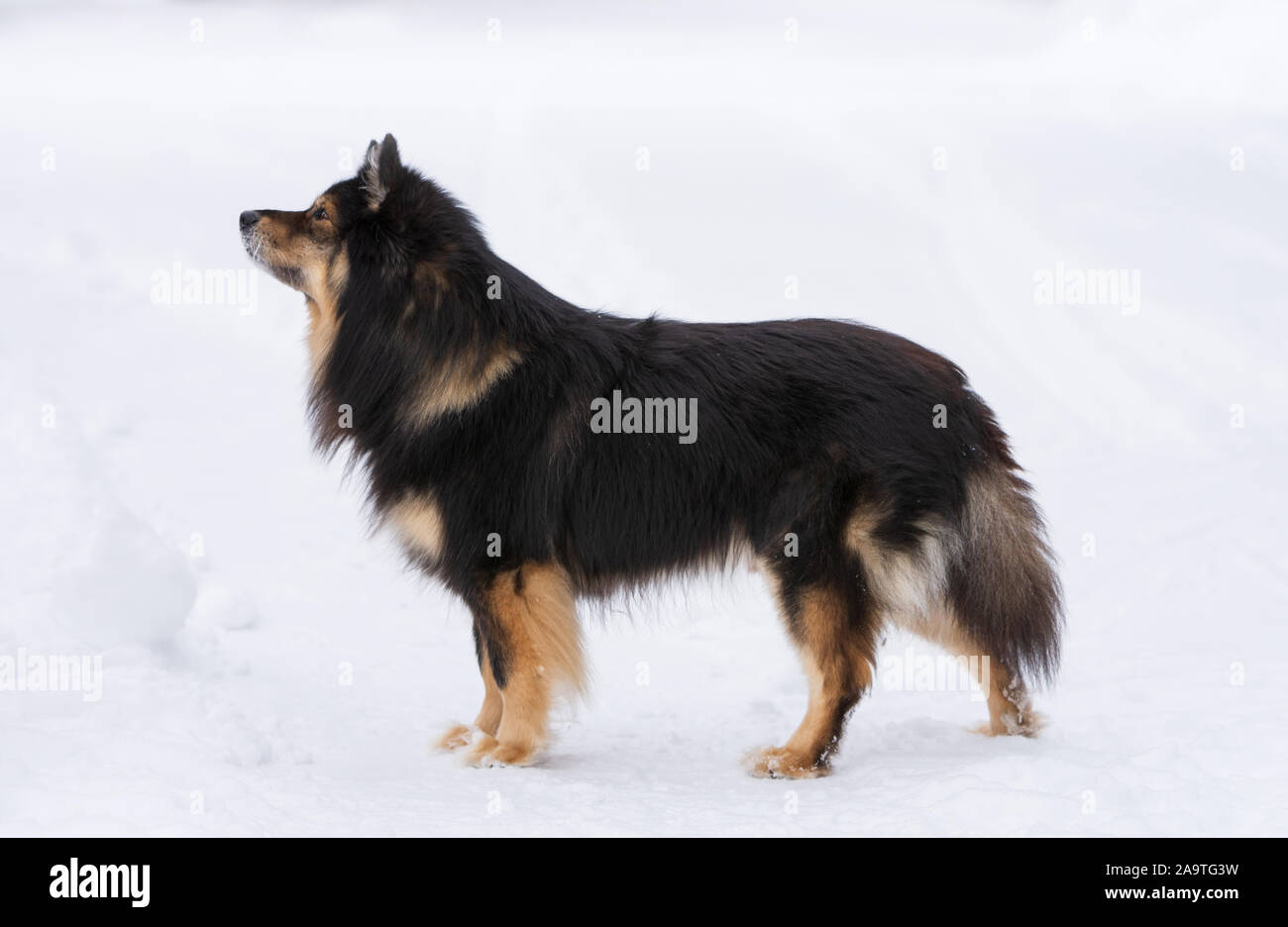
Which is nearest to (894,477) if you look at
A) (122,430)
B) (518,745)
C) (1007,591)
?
(1007,591)

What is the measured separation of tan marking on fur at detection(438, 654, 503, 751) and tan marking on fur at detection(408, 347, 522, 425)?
3.99 ft

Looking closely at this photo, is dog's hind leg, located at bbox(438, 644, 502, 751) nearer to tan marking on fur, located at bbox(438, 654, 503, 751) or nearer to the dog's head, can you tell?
tan marking on fur, located at bbox(438, 654, 503, 751)

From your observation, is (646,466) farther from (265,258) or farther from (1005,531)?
(265,258)

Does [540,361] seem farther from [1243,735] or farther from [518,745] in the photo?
[1243,735]

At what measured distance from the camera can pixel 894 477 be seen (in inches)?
206

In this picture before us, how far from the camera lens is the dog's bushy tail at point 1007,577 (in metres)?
5.43

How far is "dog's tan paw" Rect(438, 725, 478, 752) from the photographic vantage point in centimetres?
593

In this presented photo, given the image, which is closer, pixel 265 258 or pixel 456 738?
pixel 265 258

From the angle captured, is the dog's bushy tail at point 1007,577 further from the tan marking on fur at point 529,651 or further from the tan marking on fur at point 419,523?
the tan marking on fur at point 419,523

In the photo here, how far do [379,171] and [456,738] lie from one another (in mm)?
2673

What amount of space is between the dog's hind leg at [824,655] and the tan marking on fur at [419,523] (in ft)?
4.90

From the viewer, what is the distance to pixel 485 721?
5934 mm

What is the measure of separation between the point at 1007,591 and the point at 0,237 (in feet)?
35.7

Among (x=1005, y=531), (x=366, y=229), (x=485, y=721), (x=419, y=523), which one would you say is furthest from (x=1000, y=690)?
(x=366, y=229)
